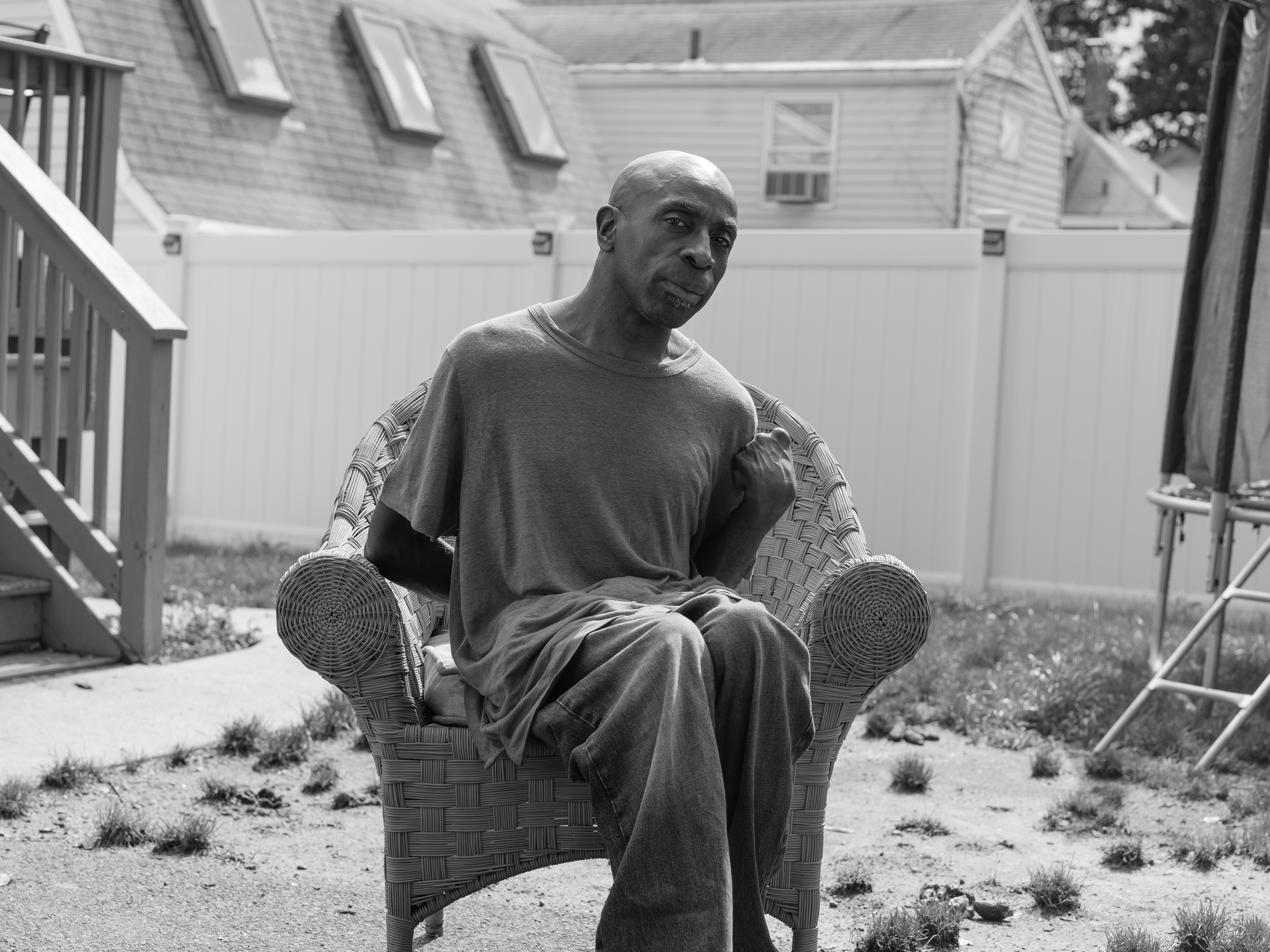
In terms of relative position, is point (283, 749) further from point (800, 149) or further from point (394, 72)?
point (800, 149)

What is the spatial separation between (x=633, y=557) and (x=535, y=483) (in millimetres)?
206

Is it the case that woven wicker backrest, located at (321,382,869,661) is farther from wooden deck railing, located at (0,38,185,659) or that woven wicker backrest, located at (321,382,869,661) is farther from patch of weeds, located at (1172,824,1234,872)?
wooden deck railing, located at (0,38,185,659)

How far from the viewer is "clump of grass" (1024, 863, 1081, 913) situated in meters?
3.33

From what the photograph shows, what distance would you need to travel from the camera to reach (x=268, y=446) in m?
9.16

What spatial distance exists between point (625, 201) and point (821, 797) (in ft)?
3.48

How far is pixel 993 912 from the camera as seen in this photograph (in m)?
3.26

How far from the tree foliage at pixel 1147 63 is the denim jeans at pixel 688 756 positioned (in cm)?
3046

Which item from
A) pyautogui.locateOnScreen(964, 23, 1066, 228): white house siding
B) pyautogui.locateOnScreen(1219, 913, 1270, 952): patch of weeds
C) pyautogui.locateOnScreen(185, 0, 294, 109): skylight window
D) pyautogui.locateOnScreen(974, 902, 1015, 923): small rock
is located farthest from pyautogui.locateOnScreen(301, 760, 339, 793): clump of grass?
pyautogui.locateOnScreen(964, 23, 1066, 228): white house siding

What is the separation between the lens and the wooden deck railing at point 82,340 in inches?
208

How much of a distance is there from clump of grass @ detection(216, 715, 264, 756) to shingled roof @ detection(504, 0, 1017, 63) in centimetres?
1356

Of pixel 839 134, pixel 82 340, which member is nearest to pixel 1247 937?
pixel 82 340

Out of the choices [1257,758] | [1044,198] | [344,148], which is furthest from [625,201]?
[1044,198]

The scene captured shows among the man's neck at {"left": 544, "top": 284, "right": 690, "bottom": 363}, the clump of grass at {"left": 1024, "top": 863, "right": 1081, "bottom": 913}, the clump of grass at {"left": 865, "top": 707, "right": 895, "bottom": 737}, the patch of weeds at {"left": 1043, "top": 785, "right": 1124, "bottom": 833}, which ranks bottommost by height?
the clump of grass at {"left": 865, "top": 707, "right": 895, "bottom": 737}

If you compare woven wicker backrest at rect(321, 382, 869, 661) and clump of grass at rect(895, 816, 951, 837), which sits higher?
woven wicker backrest at rect(321, 382, 869, 661)
